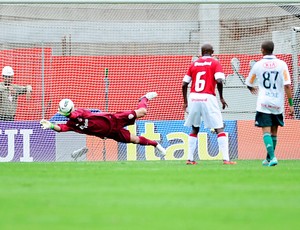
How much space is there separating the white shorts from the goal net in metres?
4.25

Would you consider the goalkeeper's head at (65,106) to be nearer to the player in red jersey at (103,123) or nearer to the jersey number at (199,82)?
the player in red jersey at (103,123)

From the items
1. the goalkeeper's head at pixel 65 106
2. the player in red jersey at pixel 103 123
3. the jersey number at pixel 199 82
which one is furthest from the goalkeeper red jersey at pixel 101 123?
the jersey number at pixel 199 82

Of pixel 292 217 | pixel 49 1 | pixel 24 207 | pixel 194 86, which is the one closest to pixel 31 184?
pixel 24 207

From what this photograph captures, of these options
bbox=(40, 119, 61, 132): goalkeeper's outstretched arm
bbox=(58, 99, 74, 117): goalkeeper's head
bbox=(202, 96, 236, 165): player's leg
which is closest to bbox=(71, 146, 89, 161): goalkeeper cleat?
bbox=(58, 99, 74, 117): goalkeeper's head

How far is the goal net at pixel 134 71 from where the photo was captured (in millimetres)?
19547

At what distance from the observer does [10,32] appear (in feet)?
65.8

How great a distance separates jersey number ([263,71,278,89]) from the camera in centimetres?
1434

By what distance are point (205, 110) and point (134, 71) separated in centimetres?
565

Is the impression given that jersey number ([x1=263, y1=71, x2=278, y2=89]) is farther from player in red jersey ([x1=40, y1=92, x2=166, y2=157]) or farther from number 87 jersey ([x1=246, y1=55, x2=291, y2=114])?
player in red jersey ([x1=40, y1=92, x2=166, y2=157])

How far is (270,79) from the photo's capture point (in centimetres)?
1435

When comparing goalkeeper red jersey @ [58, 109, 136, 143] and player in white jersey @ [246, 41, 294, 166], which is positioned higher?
player in white jersey @ [246, 41, 294, 166]

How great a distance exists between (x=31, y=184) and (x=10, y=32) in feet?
34.7

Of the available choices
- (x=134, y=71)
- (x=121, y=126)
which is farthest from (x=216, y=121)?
(x=134, y=71)

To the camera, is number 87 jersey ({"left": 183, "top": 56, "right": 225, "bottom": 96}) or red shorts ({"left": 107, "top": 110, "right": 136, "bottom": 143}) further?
red shorts ({"left": 107, "top": 110, "right": 136, "bottom": 143})
